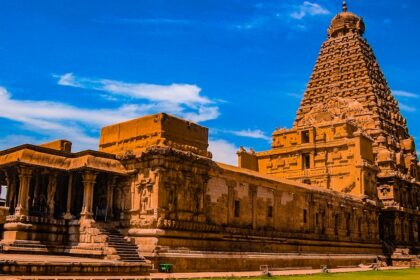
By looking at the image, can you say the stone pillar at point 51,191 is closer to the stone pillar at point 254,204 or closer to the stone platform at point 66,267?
the stone platform at point 66,267

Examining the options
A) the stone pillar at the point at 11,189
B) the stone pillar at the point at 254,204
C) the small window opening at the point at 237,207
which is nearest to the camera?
the stone pillar at the point at 11,189

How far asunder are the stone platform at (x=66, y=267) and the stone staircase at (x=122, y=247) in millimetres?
1264

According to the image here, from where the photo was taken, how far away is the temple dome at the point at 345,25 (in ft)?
252

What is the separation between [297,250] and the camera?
40.3 metres

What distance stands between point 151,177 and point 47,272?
33.0 ft

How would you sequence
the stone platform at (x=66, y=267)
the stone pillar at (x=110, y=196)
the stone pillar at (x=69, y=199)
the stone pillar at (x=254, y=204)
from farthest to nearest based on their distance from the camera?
1. the stone pillar at (x=254, y=204)
2. the stone pillar at (x=110, y=196)
3. the stone pillar at (x=69, y=199)
4. the stone platform at (x=66, y=267)

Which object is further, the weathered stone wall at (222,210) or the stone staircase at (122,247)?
the weathered stone wall at (222,210)

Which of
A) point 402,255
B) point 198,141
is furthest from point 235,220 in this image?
point 402,255

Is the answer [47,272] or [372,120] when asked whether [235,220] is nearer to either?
[47,272]

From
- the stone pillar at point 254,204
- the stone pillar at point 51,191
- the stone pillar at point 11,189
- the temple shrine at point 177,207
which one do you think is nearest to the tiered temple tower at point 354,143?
the temple shrine at point 177,207

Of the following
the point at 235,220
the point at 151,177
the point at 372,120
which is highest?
the point at 372,120

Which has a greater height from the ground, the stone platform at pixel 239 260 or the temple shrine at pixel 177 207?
the temple shrine at pixel 177 207

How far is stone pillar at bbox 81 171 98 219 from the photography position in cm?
2888

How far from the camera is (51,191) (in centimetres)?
2986
